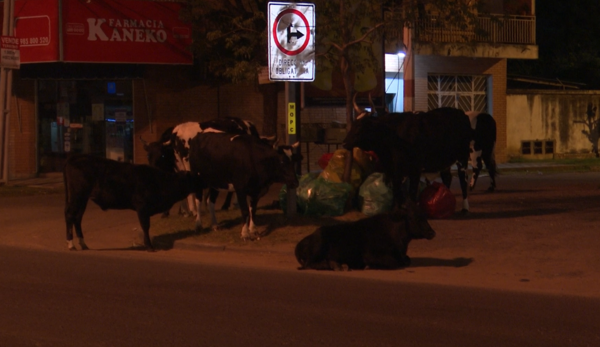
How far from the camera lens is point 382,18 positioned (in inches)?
617

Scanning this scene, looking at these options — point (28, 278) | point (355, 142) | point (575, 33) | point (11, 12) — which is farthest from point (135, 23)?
point (575, 33)

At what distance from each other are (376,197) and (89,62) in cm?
1152

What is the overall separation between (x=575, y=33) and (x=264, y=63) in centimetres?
2416

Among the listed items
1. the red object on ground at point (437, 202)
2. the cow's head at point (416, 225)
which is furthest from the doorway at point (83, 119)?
the cow's head at point (416, 225)

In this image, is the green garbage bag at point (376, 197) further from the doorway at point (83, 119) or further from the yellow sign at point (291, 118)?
the doorway at point (83, 119)

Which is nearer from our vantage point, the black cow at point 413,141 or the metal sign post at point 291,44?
the metal sign post at point 291,44

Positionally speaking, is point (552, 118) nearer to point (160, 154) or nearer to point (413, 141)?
point (413, 141)

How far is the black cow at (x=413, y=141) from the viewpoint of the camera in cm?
1383

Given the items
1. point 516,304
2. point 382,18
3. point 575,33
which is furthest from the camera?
point 575,33

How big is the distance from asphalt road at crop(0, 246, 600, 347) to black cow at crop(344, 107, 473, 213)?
3.89 meters

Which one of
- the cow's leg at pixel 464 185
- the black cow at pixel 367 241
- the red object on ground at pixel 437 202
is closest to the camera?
the black cow at pixel 367 241

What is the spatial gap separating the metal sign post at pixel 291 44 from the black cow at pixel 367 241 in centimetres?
318

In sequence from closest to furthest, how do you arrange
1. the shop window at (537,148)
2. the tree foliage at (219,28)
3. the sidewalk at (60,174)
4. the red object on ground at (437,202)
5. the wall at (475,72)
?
1. the red object on ground at (437,202)
2. the tree foliage at (219,28)
3. the sidewalk at (60,174)
4. the wall at (475,72)
5. the shop window at (537,148)

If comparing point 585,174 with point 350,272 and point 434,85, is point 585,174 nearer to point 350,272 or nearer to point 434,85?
point 434,85
